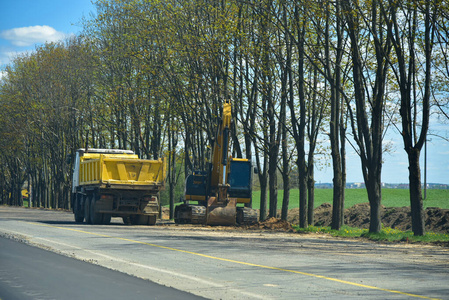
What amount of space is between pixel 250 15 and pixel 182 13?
5126 millimetres

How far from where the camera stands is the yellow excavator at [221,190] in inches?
1111

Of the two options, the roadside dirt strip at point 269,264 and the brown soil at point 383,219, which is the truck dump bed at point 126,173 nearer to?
the brown soil at point 383,219

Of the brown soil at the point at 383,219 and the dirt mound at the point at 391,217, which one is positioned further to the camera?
the dirt mound at the point at 391,217

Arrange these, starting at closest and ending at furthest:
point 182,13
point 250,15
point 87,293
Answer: point 87,293 → point 250,15 → point 182,13

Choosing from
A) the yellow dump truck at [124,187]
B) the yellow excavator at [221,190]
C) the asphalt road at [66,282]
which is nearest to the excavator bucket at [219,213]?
the yellow excavator at [221,190]

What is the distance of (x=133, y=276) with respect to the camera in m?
11.2

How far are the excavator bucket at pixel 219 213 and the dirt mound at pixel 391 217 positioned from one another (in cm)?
1292

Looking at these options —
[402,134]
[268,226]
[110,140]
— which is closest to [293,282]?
[402,134]

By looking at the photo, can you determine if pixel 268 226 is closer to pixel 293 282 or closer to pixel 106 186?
pixel 106 186

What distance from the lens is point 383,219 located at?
4262 centimetres

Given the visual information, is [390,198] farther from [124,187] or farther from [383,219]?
[124,187]

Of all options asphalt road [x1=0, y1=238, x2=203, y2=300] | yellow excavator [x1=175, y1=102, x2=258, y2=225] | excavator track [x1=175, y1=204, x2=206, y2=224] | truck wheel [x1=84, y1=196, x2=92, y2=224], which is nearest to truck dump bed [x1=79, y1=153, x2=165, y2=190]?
truck wheel [x1=84, y1=196, x2=92, y2=224]

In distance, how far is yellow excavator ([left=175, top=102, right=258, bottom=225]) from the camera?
92.6ft

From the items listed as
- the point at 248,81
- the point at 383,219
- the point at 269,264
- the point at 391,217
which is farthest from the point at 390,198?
the point at 269,264
